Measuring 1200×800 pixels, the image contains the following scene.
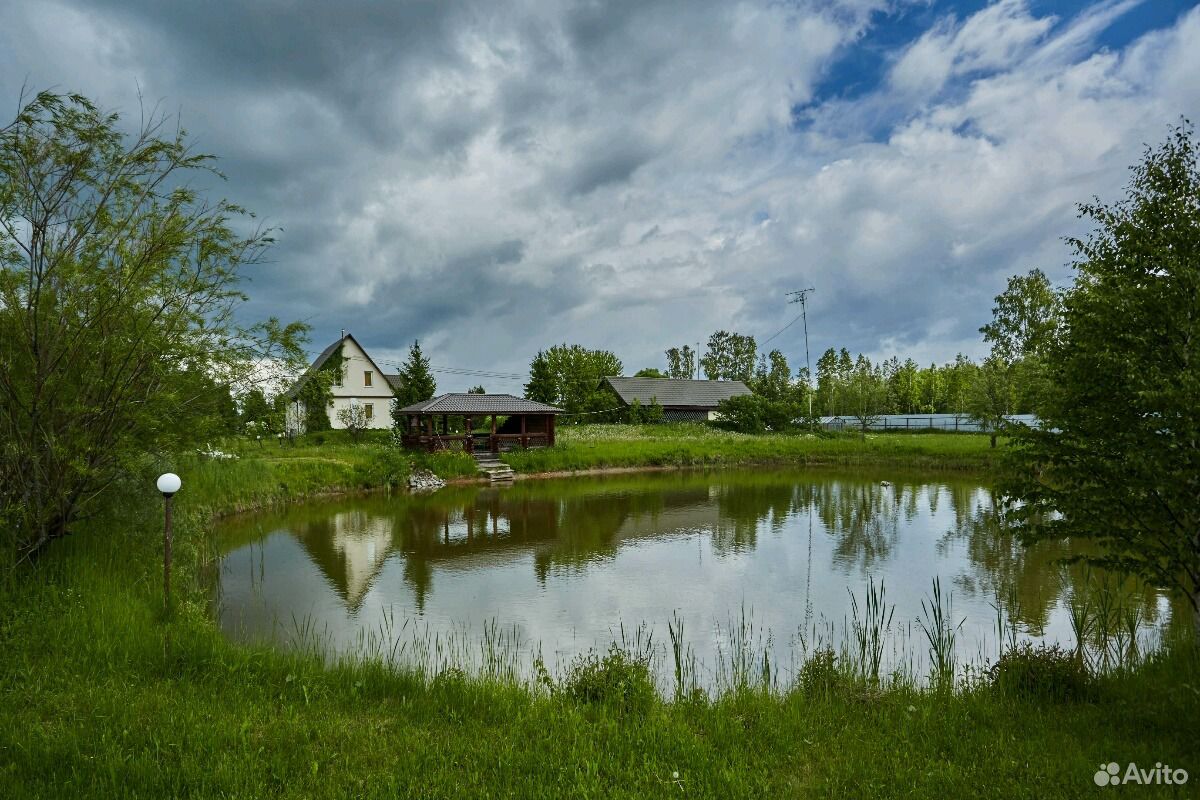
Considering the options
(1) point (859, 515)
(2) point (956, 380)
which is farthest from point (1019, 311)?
(2) point (956, 380)

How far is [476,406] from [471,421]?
1.44 meters

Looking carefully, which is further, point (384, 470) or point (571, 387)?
point (571, 387)

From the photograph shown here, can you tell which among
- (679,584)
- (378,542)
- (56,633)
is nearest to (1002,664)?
(679,584)

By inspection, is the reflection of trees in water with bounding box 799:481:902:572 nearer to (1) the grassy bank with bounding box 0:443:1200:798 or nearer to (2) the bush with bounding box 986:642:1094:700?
(2) the bush with bounding box 986:642:1094:700

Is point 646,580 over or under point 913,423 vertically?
under

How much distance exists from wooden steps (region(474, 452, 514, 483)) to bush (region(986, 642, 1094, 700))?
19.3 metres

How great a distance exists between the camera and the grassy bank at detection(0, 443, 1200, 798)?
3297 mm

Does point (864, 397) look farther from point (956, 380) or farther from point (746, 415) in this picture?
point (956, 380)

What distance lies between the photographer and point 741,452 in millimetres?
29422

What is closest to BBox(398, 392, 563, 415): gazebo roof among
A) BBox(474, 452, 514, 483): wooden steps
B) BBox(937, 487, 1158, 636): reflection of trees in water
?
BBox(474, 452, 514, 483): wooden steps

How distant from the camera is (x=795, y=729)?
405cm

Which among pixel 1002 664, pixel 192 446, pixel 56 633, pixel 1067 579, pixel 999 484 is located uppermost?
pixel 192 446

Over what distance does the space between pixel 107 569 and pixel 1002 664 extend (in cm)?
830

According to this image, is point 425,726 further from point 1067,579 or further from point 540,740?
point 1067,579
